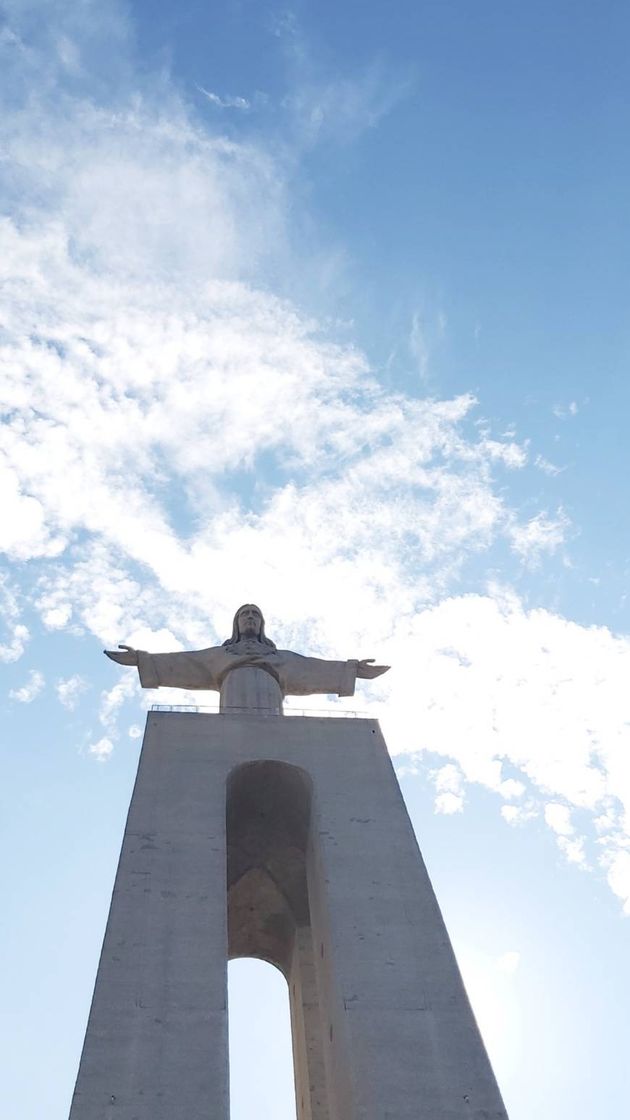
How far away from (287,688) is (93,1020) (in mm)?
8894

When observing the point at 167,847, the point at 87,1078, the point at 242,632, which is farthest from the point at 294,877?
the point at 87,1078

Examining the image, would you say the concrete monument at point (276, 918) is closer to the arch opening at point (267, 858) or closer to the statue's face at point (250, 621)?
the arch opening at point (267, 858)

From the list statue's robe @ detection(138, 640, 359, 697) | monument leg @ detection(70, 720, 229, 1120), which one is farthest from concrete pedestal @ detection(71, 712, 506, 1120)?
statue's robe @ detection(138, 640, 359, 697)

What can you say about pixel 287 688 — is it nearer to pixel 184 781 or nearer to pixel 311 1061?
pixel 184 781

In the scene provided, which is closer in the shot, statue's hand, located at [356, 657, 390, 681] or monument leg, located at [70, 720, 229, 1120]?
monument leg, located at [70, 720, 229, 1120]

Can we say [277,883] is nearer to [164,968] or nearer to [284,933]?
[284,933]

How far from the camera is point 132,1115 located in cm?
1002

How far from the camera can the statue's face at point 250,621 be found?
800 inches

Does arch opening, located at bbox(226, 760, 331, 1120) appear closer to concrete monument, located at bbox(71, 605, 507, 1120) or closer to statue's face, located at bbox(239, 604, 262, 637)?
concrete monument, located at bbox(71, 605, 507, 1120)

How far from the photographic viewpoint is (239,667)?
1906cm

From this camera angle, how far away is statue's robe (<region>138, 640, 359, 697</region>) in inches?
755

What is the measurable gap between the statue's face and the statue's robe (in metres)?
0.49

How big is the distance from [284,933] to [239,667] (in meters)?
4.96

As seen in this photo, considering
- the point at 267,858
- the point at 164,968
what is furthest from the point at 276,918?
the point at 164,968
